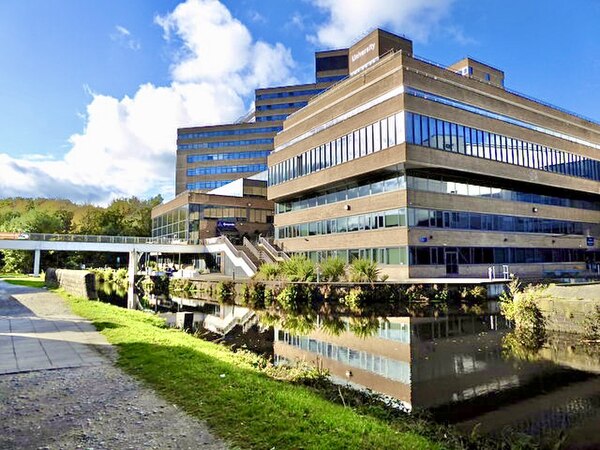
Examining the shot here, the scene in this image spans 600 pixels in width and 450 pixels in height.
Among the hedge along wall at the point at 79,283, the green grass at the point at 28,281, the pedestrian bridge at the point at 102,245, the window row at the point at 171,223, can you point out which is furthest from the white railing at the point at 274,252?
the green grass at the point at 28,281

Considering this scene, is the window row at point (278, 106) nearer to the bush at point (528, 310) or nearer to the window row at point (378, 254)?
the window row at point (378, 254)

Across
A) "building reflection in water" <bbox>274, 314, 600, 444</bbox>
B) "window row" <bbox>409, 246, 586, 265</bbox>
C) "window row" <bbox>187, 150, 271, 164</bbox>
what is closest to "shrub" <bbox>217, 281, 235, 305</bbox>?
"window row" <bbox>409, 246, 586, 265</bbox>

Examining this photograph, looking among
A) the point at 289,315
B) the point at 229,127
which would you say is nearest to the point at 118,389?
the point at 289,315

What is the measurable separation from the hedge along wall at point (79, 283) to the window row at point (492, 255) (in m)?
20.7

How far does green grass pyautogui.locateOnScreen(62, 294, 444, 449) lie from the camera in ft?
17.2

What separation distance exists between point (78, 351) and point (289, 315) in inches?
512

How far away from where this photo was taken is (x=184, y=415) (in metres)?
5.90

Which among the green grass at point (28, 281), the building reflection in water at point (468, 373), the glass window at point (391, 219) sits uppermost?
the glass window at point (391, 219)

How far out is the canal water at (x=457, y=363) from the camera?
7.85 m

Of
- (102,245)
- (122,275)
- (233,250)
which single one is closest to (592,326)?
(233,250)

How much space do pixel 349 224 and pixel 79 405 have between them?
1243 inches

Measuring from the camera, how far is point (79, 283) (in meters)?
23.4

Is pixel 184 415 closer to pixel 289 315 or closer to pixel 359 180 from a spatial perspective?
pixel 289 315

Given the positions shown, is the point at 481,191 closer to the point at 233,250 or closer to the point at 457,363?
the point at 233,250
